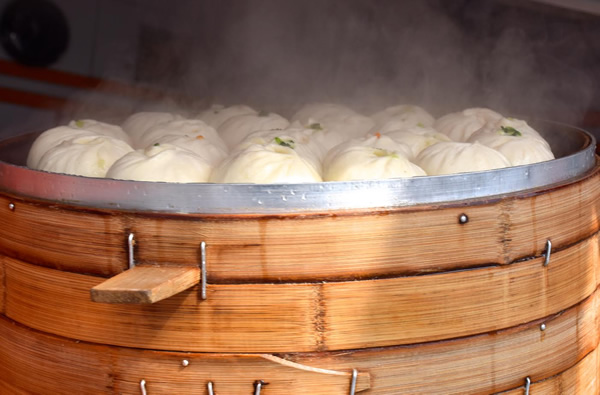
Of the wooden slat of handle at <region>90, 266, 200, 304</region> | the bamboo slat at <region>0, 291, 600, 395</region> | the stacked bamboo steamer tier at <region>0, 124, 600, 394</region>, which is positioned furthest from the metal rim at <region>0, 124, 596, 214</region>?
the bamboo slat at <region>0, 291, 600, 395</region>

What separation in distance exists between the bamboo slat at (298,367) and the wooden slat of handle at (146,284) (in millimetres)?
270

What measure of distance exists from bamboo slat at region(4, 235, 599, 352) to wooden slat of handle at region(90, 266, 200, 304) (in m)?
0.09

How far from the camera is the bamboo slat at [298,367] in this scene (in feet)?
6.23

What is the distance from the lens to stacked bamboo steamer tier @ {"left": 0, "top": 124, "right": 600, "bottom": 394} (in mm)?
1845

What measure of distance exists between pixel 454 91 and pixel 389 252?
2.93 metres

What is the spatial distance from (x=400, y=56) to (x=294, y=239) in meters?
3.17

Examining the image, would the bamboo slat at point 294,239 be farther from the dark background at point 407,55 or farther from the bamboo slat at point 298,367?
the dark background at point 407,55

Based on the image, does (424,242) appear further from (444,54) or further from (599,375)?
(444,54)

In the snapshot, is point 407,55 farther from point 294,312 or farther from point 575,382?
point 294,312

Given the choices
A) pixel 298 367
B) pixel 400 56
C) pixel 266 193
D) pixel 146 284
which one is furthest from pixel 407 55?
pixel 146 284

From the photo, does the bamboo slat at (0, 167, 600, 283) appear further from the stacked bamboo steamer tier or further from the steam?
the steam

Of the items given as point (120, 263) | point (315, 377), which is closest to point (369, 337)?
point (315, 377)

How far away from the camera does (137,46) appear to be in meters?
5.46

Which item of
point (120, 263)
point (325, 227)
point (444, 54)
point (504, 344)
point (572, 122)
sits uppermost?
point (444, 54)
